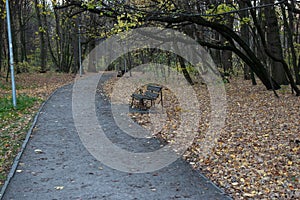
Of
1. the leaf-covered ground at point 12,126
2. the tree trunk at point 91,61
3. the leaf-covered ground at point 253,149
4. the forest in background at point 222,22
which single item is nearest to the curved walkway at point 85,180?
the leaf-covered ground at point 12,126

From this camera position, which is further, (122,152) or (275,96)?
(275,96)

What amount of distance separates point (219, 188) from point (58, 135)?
16.8ft

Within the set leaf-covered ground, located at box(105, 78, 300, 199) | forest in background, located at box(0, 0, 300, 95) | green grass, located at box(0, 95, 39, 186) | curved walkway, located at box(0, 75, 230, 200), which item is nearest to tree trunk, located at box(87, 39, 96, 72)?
forest in background, located at box(0, 0, 300, 95)

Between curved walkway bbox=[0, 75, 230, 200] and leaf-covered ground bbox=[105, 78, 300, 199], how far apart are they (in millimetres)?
435

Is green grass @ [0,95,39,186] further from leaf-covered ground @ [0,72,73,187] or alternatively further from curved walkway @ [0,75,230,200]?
curved walkway @ [0,75,230,200]

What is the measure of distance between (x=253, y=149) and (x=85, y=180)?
3610 mm

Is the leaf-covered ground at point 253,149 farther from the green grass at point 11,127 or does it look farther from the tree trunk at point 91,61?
the tree trunk at point 91,61

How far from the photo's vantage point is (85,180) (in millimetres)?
6129

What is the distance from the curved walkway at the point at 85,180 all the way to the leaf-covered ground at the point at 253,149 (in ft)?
1.43

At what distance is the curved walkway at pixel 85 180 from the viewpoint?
5504mm

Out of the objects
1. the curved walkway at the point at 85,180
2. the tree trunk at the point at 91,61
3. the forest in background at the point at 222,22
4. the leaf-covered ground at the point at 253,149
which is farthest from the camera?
the tree trunk at the point at 91,61

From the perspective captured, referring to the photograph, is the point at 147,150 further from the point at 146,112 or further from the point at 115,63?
the point at 115,63

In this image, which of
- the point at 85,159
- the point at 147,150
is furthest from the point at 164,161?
the point at 85,159

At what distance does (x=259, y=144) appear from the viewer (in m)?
8.09
